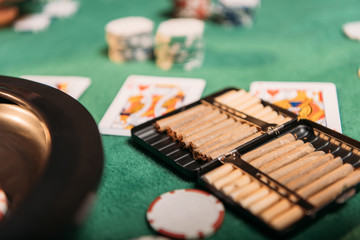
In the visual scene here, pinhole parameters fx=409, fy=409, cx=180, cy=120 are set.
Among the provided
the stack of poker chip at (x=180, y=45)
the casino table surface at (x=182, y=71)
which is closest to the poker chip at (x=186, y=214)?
the casino table surface at (x=182, y=71)

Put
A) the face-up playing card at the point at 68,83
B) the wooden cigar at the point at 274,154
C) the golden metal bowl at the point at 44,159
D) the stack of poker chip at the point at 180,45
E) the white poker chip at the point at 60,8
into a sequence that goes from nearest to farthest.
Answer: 1. the golden metal bowl at the point at 44,159
2. the wooden cigar at the point at 274,154
3. the face-up playing card at the point at 68,83
4. the stack of poker chip at the point at 180,45
5. the white poker chip at the point at 60,8

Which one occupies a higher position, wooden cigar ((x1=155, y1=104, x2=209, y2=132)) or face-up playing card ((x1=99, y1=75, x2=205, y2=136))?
wooden cigar ((x1=155, y1=104, x2=209, y2=132))

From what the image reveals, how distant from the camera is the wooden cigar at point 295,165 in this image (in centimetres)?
109

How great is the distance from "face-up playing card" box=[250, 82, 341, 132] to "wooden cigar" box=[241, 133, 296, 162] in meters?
0.25

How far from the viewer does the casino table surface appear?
1.04 metres

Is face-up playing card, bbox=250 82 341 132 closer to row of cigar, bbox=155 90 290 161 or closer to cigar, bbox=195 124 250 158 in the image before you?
row of cigar, bbox=155 90 290 161

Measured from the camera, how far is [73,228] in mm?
677

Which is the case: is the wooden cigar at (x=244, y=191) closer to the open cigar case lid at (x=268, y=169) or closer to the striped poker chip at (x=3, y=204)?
the open cigar case lid at (x=268, y=169)

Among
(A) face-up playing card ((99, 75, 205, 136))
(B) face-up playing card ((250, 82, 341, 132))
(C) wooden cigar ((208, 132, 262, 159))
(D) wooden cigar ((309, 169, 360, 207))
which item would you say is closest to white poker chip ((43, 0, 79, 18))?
(A) face-up playing card ((99, 75, 205, 136))

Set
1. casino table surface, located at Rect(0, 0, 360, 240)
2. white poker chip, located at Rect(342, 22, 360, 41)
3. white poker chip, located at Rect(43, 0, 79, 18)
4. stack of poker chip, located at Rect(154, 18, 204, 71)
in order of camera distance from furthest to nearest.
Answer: white poker chip, located at Rect(43, 0, 79, 18) → white poker chip, located at Rect(342, 22, 360, 41) → stack of poker chip, located at Rect(154, 18, 204, 71) → casino table surface, located at Rect(0, 0, 360, 240)

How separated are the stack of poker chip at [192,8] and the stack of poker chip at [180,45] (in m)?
0.54

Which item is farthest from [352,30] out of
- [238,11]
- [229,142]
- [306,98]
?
[229,142]

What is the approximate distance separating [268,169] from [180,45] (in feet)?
3.37

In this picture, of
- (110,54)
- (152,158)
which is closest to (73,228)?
(152,158)
